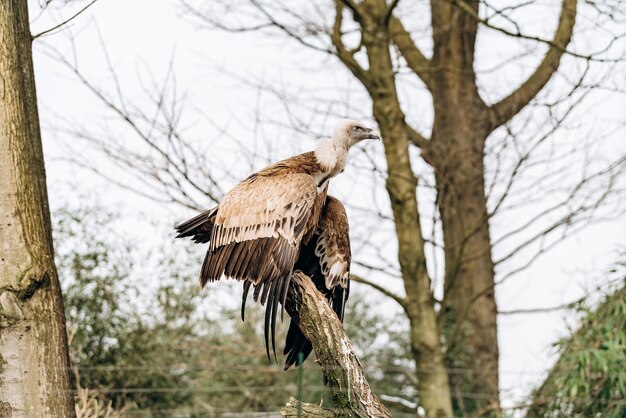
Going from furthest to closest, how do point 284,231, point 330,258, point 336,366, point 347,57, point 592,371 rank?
point 347,57 < point 592,371 < point 330,258 < point 284,231 < point 336,366

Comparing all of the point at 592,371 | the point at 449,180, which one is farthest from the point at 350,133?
the point at 449,180

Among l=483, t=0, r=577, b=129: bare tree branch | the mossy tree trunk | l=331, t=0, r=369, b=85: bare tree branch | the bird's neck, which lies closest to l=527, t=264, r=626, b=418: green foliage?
the mossy tree trunk

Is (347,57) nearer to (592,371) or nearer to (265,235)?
(592,371)

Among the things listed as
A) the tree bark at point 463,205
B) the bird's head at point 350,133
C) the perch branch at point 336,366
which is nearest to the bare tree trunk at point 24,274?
the perch branch at point 336,366

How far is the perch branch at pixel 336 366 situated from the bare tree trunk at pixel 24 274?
972 millimetres

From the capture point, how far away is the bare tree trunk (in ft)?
12.5

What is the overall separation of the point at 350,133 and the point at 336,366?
4.54 feet

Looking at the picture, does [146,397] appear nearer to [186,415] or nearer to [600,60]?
[186,415]

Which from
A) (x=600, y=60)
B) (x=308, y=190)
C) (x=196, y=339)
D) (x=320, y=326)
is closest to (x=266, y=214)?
(x=308, y=190)

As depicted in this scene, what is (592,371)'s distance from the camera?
252 inches

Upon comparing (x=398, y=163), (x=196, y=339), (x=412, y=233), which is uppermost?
(x=398, y=163)

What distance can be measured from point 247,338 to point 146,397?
133cm

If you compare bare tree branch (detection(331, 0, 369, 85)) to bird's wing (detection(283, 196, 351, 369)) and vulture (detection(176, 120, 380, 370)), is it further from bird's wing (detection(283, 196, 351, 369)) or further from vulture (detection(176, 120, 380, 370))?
bird's wing (detection(283, 196, 351, 369))

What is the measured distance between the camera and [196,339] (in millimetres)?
7457
